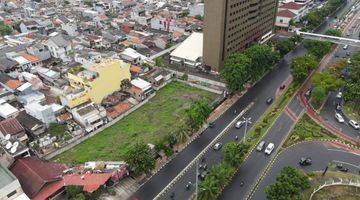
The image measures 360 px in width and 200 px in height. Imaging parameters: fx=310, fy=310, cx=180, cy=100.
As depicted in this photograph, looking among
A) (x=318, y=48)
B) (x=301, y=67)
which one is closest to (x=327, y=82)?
(x=301, y=67)

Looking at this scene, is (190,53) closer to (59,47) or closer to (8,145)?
(59,47)

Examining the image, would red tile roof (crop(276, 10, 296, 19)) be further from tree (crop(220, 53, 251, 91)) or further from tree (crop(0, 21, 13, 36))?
tree (crop(0, 21, 13, 36))

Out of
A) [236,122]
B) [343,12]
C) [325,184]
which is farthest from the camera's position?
[343,12]

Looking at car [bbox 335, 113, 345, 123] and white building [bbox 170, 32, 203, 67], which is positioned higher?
white building [bbox 170, 32, 203, 67]

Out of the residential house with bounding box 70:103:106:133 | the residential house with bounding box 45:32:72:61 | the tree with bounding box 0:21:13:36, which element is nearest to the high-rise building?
the residential house with bounding box 70:103:106:133

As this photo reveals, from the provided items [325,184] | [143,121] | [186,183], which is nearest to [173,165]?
[186,183]

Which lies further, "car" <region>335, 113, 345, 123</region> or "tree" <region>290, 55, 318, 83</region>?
"tree" <region>290, 55, 318, 83</region>

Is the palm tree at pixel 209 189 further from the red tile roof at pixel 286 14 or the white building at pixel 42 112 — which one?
the red tile roof at pixel 286 14

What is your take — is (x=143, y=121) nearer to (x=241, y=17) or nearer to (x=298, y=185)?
(x=298, y=185)
